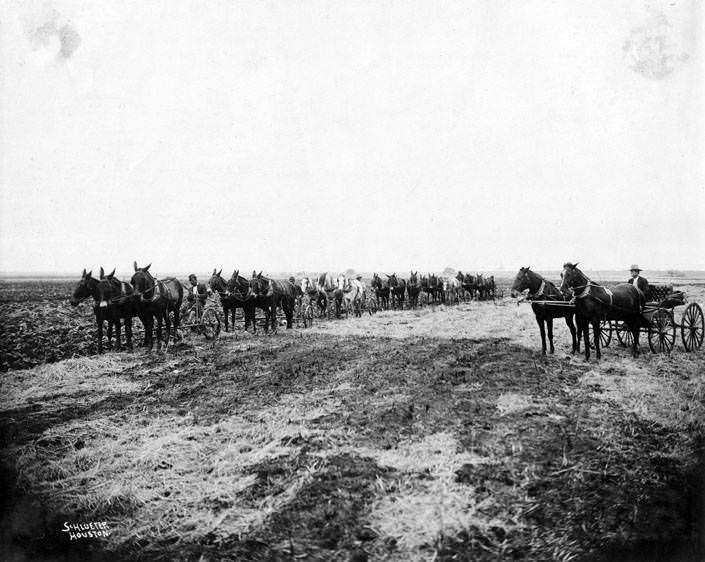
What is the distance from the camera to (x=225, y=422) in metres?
6.09

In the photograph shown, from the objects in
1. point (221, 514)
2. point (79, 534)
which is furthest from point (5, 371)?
point (221, 514)

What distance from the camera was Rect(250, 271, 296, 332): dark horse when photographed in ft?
50.9

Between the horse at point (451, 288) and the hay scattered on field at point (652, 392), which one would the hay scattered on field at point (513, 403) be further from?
the horse at point (451, 288)

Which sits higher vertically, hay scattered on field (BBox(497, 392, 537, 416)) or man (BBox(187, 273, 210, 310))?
man (BBox(187, 273, 210, 310))

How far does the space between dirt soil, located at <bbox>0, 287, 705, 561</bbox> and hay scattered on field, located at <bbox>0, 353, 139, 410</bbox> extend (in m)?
0.06

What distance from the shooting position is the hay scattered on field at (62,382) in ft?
24.8

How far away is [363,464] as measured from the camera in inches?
181

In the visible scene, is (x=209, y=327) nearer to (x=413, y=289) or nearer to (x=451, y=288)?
(x=413, y=289)

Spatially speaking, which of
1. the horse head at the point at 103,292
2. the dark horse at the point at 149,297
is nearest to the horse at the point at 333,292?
the dark horse at the point at 149,297

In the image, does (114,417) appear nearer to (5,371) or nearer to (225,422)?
(225,422)

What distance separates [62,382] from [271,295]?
8.20m

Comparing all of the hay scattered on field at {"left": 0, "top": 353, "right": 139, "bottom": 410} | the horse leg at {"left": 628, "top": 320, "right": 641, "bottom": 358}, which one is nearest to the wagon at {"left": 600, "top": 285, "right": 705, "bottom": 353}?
the horse leg at {"left": 628, "top": 320, "right": 641, "bottom": 358}

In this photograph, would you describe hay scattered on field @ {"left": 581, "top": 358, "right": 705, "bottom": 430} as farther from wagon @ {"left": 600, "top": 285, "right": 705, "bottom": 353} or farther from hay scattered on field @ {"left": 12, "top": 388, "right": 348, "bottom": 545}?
hay scattered on field @ {"left": 12, "top": 388, "right": 348, "bottom": 545}

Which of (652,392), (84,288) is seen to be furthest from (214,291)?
(652,392)
